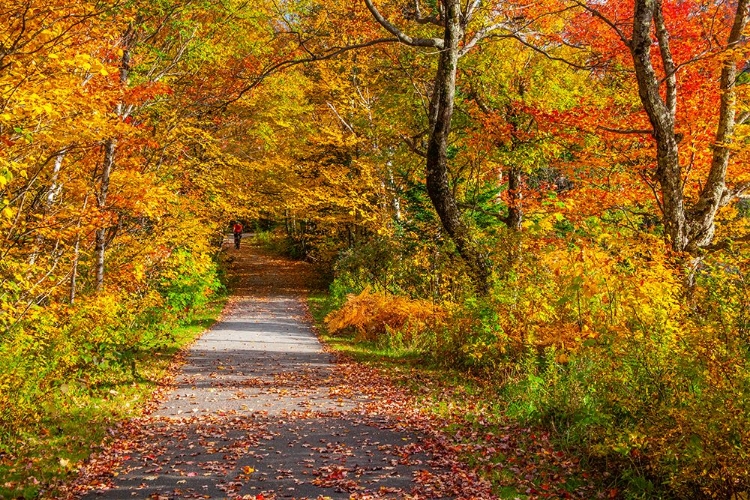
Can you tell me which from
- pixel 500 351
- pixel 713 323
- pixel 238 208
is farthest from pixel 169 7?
pixel 238 208

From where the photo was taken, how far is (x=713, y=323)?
16.3ft

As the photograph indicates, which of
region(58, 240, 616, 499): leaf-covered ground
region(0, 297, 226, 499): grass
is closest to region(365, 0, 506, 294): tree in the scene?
region(58, 240, 616, 499): leaf-covered ground

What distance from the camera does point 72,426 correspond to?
7602mm

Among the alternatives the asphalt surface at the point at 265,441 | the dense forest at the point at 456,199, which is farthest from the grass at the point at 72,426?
the asphalt surface at the point at 265,441

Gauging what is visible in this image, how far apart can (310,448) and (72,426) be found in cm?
278

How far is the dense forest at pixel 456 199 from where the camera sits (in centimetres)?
A: 596

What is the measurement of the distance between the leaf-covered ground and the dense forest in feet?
2.28

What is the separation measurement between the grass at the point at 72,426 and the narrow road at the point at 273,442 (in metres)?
0.28

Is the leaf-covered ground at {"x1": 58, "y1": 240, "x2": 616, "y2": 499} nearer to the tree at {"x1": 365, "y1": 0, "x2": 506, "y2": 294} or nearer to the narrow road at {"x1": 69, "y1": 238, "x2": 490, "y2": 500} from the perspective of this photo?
the narrow road at {"x1": 69, "y1": 238, "x2": 490, "y2": 500}

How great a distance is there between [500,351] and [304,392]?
311 centimetres

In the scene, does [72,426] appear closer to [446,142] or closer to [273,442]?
[273,442]

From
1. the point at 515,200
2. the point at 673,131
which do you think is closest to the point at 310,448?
the point at 673,131

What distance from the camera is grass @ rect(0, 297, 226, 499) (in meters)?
6.01

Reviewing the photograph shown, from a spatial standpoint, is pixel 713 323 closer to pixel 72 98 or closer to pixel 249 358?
pixel 72 98
